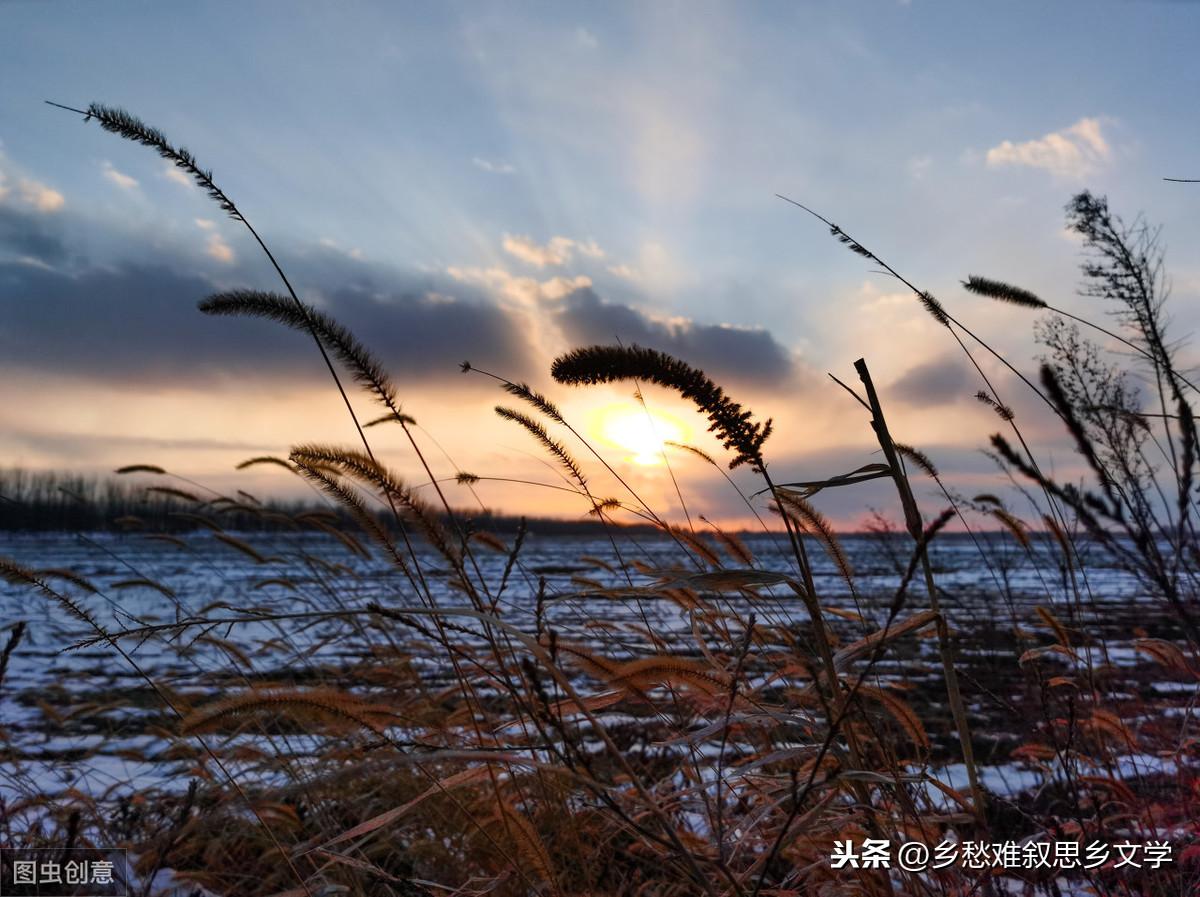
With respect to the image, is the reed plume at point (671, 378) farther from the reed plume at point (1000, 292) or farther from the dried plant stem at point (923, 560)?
the reed plume at point (1000, 292)

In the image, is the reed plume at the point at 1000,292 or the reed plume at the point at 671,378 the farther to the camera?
the reed plume at the point at 1000,292

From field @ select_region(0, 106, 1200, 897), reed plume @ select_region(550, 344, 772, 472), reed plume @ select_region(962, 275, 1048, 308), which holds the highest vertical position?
reed plume @ select_region(962, 275, 1048, 308)

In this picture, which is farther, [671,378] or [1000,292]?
[1000,292]

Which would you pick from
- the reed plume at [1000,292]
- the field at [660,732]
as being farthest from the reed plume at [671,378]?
the reed plume at [1000,292]

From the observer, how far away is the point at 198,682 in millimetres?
6242

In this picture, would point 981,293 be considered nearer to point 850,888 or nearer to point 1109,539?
point 1109,539

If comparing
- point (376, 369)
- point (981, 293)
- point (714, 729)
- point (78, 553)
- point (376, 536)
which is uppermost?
point (981, 293)

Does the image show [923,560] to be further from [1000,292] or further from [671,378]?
[1000,292]

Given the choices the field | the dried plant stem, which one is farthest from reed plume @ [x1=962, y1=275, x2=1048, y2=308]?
the dried plant stem

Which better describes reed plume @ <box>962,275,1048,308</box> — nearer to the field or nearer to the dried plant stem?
the field

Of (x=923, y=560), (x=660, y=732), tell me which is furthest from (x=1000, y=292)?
(x=660, y=732)

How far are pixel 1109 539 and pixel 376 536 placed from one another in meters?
1.46

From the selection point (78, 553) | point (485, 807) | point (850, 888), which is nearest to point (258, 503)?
point (485, 807)

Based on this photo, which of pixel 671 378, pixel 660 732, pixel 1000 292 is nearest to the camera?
pixel 671 378
